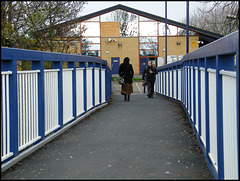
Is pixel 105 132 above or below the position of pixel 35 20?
below

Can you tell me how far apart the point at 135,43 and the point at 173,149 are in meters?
44.7

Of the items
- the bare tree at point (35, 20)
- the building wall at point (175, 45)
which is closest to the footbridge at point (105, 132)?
the bare tree at point (35, 20)

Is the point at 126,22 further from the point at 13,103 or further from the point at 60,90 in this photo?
the point at 13,103

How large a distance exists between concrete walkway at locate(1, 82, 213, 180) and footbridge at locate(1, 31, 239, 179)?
0.01 meters

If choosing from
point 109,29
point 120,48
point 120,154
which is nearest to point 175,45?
point 120,48

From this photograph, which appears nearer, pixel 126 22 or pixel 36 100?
pixel 36 100

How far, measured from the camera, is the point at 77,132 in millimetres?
8008

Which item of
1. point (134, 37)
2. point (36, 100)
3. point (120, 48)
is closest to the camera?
point (36, 100)

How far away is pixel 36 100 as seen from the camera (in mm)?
6352

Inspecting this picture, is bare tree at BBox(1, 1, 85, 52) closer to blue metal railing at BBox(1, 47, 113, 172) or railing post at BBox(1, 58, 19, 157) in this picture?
blue metal railing at BBox(1, 47, 113, 172)

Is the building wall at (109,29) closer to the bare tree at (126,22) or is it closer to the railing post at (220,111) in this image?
the bare tree at (126,22)

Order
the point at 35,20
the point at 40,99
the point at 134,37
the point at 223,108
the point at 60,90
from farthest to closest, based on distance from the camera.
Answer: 1. the point at 134,37
2. the point at 35,20
3. the point at 60,90
4. the point at 40,99
5. the point at 223,108

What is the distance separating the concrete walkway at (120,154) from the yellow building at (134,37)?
39.4 meters

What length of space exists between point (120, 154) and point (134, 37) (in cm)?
4490
